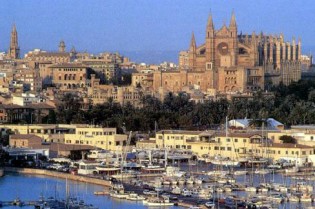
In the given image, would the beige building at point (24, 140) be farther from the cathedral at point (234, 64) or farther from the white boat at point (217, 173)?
the cathedral at point (234, 64)

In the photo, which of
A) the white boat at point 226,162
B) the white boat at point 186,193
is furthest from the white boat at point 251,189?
the white boat at point 226,162

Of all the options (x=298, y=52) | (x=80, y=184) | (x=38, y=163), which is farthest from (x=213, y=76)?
(x=80, y=184)

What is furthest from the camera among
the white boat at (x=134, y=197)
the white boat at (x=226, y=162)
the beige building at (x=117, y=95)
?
the beige building at (x=117, y=95)

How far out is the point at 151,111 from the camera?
6425 cm

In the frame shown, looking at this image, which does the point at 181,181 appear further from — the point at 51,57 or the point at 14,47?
the point at 14,47

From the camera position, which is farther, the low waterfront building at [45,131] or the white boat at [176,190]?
the low waterfront building at [45,131]

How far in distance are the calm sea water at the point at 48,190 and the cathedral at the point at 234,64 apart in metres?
37.6

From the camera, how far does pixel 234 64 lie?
286 feet

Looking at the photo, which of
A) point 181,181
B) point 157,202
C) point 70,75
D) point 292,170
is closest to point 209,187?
point 181,181

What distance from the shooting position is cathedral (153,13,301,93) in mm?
84250

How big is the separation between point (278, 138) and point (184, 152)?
4.04 meters

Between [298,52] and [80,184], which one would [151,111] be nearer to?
[80,184]

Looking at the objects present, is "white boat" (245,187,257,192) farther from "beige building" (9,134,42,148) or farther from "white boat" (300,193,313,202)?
"beige building" (9,134,42,148)

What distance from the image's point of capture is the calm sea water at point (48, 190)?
38.0 meters
